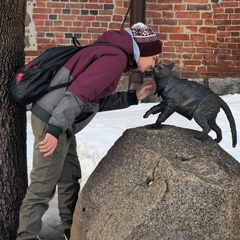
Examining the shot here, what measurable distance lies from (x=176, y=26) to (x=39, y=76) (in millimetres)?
4805

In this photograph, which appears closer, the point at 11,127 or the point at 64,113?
the point at 64,113

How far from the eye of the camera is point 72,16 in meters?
7.50

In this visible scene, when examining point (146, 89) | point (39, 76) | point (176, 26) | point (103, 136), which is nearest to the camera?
point (39, 76)

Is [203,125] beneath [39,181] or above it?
above

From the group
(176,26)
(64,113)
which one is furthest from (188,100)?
(176,26)

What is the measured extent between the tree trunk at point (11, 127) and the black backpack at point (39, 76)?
30 cm

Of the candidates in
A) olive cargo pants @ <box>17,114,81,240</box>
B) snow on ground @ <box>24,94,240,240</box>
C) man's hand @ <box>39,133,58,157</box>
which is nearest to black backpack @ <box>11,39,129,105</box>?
olive cargo pants @ <box>17,114,81,240</box>

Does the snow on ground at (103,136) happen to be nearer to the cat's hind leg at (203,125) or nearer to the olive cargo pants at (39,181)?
the olive cargo pants at (39,181)

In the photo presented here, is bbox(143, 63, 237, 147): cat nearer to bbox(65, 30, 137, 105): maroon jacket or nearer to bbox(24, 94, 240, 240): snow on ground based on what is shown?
bbox(65, 30, 137, 105): maroon jacket

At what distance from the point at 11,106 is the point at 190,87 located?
3.61ft

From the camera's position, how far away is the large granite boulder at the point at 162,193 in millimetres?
2938

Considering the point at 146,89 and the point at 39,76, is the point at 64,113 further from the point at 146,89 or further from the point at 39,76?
the point at 146,89

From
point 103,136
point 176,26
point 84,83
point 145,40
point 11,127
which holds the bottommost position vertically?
point 103,136

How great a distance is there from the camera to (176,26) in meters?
7.66
